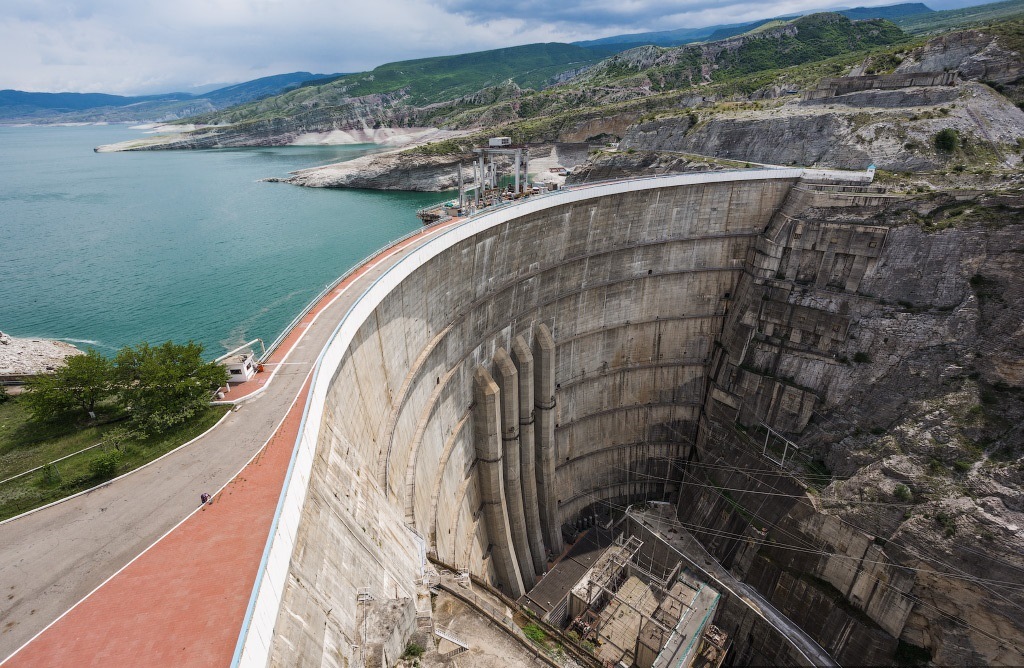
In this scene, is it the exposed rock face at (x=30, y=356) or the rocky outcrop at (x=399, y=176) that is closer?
the exposed rock face at (x=30, y=356)

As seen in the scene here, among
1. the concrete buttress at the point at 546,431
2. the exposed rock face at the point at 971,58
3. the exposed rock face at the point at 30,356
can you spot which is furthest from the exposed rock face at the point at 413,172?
the exposed rock face at the point at 30,356

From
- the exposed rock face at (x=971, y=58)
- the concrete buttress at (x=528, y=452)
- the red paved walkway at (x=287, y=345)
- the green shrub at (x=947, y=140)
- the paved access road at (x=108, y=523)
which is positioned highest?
the exposed rock face at (x=971, y=58)

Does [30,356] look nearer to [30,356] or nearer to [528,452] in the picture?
[30,356]

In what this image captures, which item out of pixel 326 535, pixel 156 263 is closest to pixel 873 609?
pixel 326 535

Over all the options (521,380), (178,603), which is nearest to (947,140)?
(521,380)

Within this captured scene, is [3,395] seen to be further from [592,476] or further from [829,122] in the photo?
[829,122]

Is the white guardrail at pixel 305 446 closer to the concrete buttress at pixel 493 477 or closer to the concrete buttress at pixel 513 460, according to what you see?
the concrete buttress at pixel 513 460

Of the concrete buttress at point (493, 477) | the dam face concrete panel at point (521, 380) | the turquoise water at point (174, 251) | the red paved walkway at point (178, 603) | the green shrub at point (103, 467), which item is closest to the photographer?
the red paved walkway at point (178, 603)
